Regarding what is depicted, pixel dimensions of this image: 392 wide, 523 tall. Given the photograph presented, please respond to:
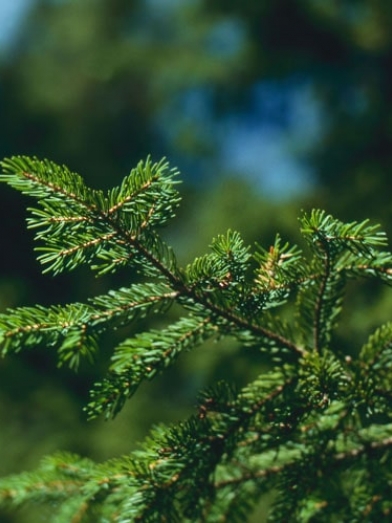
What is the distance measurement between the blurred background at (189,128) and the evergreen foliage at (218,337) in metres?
1.18

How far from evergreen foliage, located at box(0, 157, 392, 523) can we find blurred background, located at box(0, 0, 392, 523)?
1.18 metres

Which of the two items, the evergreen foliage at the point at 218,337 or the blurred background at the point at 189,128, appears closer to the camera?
the evergreen foliage at the point at 218,337

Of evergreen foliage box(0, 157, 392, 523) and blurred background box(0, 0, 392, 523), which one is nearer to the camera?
evergreen foliage box(0, 157, 392, 523)

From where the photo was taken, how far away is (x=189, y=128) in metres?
5.29

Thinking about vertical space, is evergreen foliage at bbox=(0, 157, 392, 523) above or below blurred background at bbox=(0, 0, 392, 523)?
below

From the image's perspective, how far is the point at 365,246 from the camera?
2.56 feet

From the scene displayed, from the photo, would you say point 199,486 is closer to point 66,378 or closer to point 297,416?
point 297,416

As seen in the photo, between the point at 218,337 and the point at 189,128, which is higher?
the point at 189,128

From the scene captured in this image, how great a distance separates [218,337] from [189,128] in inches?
178

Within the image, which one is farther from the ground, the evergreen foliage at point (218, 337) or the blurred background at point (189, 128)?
the blurred background at point (189, 128)

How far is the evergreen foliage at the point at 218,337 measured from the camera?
763mm

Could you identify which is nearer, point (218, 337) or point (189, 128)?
point (218, 337)

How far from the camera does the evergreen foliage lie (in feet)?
2.50

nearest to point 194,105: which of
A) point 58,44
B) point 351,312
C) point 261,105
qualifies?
point 261,105
